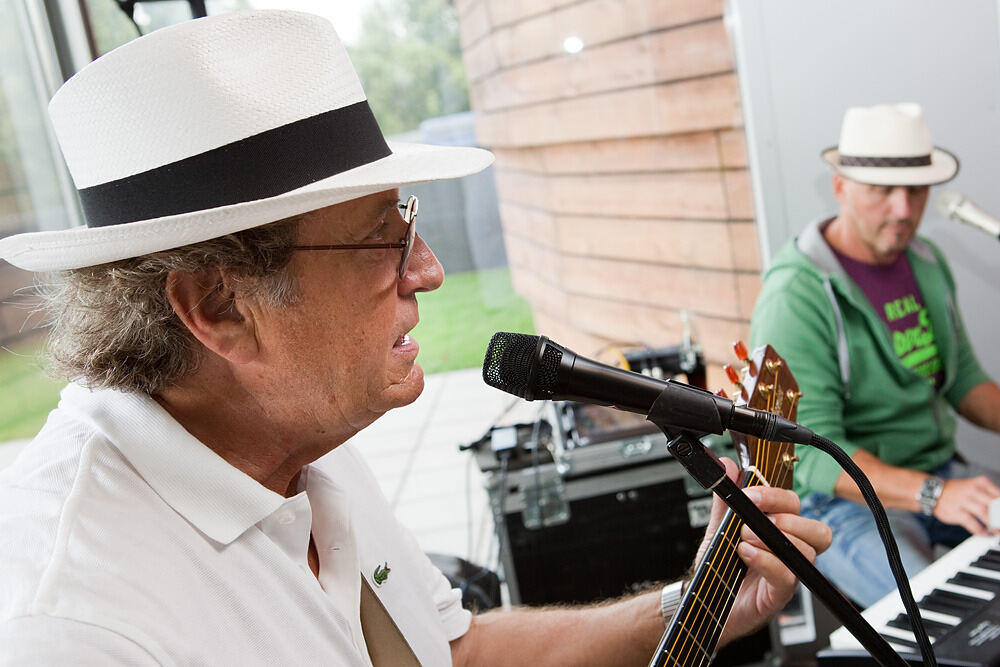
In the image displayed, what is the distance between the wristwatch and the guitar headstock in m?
1.02

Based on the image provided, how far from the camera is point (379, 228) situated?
3.68ft

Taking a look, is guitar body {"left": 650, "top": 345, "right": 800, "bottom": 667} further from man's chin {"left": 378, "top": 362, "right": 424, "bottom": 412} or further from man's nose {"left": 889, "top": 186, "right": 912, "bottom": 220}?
man's nose {"left": 889, "top": 186, "right": 912, "bottom": 220}

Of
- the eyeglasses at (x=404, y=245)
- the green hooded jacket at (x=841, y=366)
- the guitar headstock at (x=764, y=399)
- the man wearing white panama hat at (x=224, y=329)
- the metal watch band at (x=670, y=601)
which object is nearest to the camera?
the man wearing white panama hat at (x=224, y=329)

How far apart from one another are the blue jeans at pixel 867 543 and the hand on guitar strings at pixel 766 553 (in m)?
0.98

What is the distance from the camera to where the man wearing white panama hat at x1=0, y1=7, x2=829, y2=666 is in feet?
3.24

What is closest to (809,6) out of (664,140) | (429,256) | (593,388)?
(664,140)

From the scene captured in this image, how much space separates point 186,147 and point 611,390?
0.54 metres

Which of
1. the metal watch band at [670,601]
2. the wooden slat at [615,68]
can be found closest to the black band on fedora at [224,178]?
the metal watch band at [670,601]

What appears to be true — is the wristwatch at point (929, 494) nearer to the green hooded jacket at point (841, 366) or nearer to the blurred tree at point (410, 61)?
the green hooded jacket at point (841, 366)

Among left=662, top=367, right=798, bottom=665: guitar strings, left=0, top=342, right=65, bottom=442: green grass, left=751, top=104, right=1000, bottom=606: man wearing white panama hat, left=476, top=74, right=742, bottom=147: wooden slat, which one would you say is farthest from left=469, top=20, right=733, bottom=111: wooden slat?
left=662, top=367, right=798, bottom=665: guitar strings

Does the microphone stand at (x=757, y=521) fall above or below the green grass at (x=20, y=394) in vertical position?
above

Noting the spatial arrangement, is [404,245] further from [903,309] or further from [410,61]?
[410,61]

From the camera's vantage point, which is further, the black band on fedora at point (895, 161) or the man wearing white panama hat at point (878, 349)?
the black band on fedora at point (895, 161)

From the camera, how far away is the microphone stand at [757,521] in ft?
3.03
